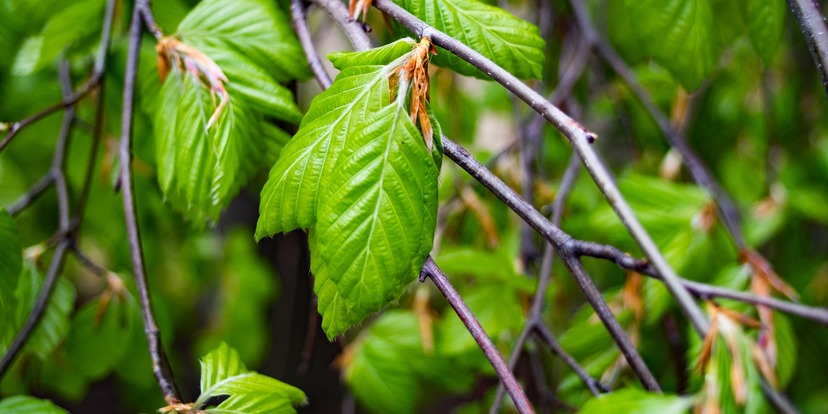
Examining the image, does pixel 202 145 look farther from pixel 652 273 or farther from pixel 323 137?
pixel 652 273

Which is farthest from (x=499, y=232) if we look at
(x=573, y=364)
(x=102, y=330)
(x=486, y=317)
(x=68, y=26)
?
→ (x=68, y=26)

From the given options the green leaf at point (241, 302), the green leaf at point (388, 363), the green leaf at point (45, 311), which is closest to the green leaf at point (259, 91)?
the green leaf at point (45, 311)

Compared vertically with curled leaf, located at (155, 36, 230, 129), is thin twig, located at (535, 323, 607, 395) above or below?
below

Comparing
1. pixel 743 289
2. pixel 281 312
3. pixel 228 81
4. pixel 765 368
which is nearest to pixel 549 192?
pixel 743 289

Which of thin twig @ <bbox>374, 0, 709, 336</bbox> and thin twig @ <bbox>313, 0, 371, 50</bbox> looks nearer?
thin twig @ <bbox>374, 0, 709, 336</bbox>

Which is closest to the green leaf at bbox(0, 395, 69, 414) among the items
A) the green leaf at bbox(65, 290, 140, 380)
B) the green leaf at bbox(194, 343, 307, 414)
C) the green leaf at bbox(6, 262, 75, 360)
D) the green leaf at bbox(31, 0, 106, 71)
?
the green leaf at bbox(194, 343, 307, 414)

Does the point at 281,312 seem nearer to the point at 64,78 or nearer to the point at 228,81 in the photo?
the point at 64,78

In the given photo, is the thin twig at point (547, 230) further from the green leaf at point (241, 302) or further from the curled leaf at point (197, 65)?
the green leaf at point (241, 302)

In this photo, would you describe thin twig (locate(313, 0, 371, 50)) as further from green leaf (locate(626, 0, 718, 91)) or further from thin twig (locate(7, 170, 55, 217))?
thin twig (locate(7, 170, 55, 217))
